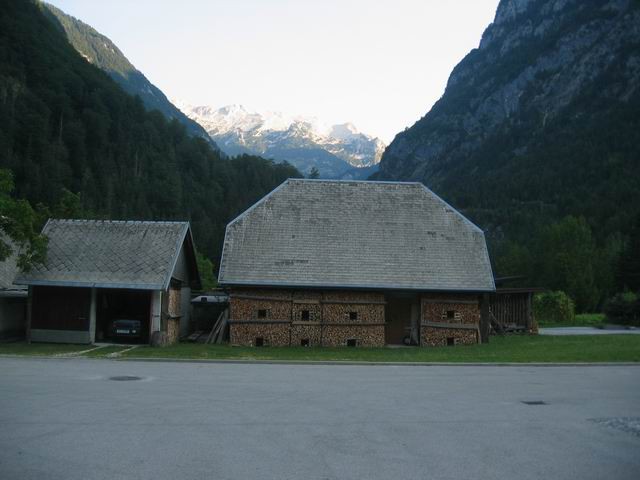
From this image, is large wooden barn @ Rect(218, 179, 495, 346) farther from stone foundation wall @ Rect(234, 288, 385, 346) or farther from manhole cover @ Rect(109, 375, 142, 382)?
manhole cover @ Rect(109, 375, 142, 382)

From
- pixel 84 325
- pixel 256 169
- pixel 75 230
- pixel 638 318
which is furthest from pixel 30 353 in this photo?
pixel 256 169

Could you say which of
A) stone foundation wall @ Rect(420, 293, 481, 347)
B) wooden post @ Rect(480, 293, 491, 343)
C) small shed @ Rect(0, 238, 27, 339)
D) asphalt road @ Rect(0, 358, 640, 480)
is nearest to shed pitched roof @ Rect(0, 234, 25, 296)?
small shed @ Rect(0, 238, 27, 339)

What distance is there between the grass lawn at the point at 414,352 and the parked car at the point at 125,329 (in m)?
1.48

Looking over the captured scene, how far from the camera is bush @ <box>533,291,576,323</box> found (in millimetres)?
50656

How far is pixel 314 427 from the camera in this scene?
10.1 metres

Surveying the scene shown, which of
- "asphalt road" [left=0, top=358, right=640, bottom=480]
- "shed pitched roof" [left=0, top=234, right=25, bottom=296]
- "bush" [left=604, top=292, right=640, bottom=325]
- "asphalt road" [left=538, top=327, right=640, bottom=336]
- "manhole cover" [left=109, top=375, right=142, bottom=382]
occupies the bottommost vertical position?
"manhole cover" [left=109, top=375, right=142, bottom=382]

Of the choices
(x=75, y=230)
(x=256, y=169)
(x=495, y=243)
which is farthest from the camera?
(x=256, y=169)

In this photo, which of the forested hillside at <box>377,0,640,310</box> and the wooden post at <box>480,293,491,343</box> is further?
the forested hillside at <box>377,0,640,310</box>

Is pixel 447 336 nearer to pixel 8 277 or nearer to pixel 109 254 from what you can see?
pixel 109 254

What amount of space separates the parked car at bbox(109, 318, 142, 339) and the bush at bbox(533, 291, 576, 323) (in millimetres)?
33831

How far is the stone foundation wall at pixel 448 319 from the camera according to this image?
93.7ft

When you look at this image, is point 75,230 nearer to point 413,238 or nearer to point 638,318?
point 413,238

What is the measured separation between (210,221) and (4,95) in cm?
3986

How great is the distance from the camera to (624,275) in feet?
182
